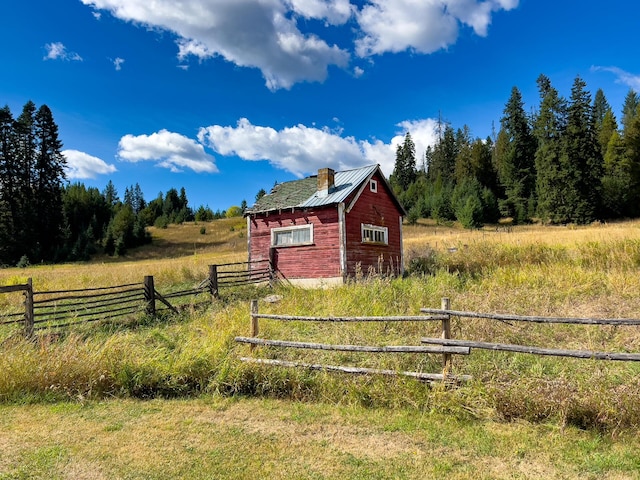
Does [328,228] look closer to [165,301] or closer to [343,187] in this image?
[343,187]

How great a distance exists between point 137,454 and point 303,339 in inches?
155

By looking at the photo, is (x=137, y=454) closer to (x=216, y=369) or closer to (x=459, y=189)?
(x=216, y=369)

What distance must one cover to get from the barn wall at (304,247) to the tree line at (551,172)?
129 ft

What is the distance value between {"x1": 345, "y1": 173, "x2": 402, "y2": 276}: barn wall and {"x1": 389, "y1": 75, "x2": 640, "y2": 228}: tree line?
34902 millimetres

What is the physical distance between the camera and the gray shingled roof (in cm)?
1688

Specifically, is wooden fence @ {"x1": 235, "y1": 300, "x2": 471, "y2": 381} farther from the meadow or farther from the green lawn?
the green lawn

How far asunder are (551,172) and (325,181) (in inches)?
1638

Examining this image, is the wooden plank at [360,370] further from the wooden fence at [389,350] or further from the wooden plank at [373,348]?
the wooden plank at [373,348]

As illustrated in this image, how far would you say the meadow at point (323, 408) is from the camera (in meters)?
4.09

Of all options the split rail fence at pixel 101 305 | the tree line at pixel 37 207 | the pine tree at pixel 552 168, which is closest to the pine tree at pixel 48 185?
the tree line at pixel 37 207

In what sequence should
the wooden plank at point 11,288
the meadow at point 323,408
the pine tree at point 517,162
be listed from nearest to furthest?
1. the meadow at point 323,408
2. the wooden plank at point 11,288
3. the pine tree at point 517,162

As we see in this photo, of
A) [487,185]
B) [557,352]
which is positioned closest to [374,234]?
[557,352]

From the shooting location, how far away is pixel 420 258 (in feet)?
70.8

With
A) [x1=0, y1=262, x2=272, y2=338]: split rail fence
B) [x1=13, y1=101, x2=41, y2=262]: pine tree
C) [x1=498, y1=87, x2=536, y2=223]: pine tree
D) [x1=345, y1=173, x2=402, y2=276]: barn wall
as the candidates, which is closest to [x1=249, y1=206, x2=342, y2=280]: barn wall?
[x1=345, y1=173, x2=402, y2=276]: barn wall
